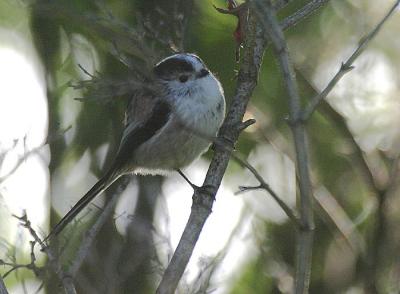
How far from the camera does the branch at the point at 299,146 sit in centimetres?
306

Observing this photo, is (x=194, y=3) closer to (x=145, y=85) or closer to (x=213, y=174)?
(x=213, y=174)

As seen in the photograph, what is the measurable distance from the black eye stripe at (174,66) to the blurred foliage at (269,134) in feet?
2.20

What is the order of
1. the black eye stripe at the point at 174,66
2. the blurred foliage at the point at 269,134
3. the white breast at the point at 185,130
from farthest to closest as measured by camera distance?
1. the blurred foliage at the point at 269,134
2. the black eye stripe at the point at 174,66
3. the white breast at the point at 185,130

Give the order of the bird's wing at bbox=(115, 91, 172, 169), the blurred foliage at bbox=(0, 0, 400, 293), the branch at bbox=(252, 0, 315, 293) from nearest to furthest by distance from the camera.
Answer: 1. the branch at bbox=(252, 0, 315, 293)
2. the bird's wing at bbox=(115, 91, 172, 169)
3. the blurred foliage at bbox=(0, 0, 400, 293)

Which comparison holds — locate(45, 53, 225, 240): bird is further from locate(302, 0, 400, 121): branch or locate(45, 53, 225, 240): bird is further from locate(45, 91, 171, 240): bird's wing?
locate(302, 0, 400, 121): branch

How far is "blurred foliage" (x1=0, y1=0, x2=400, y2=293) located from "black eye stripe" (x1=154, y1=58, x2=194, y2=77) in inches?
26.4

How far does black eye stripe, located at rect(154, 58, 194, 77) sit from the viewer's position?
16.8 ft

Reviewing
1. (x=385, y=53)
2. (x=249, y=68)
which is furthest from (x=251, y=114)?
(x=249, y=68)

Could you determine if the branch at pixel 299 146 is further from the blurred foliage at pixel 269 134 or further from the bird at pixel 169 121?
the blurred foliage at pixel 269 134

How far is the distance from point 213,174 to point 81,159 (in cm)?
287

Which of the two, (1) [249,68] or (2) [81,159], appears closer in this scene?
(1) [249,68]

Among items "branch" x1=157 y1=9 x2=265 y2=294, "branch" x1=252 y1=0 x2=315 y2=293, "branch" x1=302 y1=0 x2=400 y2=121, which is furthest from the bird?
"branch" x1=252 y1=0 x2=315 y2=293

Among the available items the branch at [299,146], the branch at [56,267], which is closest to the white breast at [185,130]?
the branch at [56,267]

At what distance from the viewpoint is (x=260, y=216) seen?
685cm
